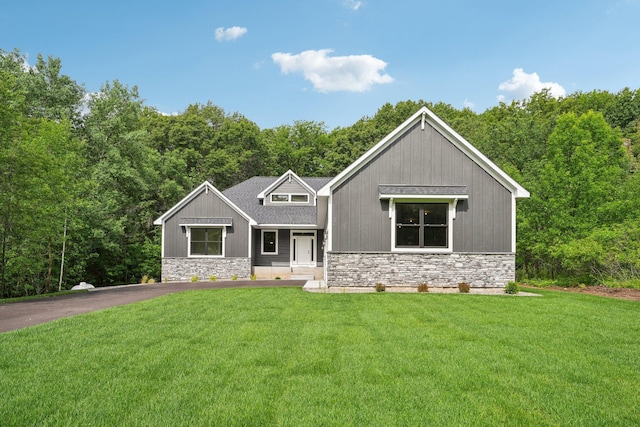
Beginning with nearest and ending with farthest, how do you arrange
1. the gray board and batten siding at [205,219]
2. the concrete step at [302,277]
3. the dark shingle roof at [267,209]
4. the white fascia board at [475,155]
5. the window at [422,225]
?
the white fascia board at [475,155] → the window at [422,225] → the concrete step at [302,277] → the gray board and batten siding at [205,219] → the dark shingle roof at [267,209]

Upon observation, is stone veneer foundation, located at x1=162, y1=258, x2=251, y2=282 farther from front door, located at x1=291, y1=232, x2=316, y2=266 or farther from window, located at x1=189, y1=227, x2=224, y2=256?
front door, located at x1=291, y1=232, x2=316, y2=266

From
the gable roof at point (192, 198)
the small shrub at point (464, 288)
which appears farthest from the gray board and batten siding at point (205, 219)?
the small shrub at point (464, 288)

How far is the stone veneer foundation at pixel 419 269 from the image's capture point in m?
14.4

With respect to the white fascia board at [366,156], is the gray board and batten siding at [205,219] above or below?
below

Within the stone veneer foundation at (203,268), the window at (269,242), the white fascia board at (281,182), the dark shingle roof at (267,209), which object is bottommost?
the stone veneer foundation at (203,268)

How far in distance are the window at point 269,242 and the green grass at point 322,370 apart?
49.7 feet

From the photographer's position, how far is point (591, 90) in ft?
149

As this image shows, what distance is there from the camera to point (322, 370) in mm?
5090

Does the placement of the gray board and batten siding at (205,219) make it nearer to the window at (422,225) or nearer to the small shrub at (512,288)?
the window at (422,225)

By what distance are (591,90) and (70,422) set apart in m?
55.0

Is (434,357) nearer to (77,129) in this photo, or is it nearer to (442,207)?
(442,207)

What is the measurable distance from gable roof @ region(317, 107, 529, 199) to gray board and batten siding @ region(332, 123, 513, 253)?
12 centimetres

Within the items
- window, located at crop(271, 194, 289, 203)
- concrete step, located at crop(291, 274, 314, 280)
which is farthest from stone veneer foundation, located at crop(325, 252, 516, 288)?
window, located at crop(271, 194, 289, 203)

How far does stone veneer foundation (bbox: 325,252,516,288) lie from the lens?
1443 centimetres
